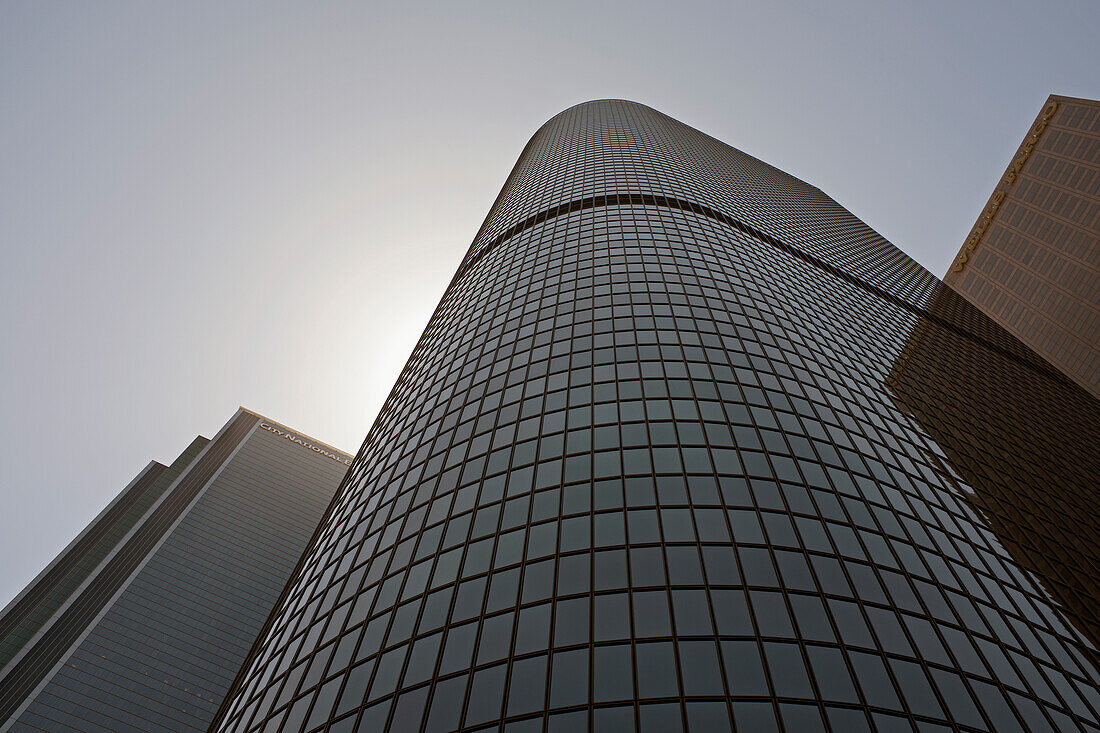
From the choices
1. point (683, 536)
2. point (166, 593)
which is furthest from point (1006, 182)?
point (166, 593)

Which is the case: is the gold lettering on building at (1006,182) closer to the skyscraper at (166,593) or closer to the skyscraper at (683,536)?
the skyscraper at (683,536)

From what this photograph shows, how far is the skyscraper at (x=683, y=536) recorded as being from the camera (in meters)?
19.9

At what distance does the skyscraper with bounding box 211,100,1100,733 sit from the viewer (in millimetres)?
19875

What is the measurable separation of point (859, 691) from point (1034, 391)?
6013 cm

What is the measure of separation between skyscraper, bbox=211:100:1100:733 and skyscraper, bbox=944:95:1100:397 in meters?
56.7

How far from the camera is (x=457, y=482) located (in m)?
31.3

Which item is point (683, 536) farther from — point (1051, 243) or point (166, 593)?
point (166, 593)

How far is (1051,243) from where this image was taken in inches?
4158

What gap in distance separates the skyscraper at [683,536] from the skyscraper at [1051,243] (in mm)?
56697

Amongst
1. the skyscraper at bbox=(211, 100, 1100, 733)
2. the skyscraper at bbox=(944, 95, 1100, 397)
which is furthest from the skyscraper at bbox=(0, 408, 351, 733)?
the skyscraper at bbox=(944, 95, 1100, 397)

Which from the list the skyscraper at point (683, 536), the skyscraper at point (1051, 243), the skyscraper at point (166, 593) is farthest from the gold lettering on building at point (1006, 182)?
the skyscraper at point (166, 593)

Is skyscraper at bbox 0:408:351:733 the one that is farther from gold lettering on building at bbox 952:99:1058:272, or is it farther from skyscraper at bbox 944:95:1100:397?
gold lettering on building at bbox 952:99:1058:272

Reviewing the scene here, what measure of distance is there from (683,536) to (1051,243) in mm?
110939

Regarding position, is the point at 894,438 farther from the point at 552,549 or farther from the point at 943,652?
the point at 552,549
